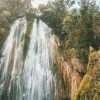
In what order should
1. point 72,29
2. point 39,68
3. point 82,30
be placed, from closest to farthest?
point 39,68 < point 82,30 < point 72,29

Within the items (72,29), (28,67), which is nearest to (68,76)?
(28,67)

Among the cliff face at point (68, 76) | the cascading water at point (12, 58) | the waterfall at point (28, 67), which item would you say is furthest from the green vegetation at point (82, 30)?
the cascading water at point (12, 58)

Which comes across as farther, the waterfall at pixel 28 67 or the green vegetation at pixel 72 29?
→ the waterfall at pixel 28 67

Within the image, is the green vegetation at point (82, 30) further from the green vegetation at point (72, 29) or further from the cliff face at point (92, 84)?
the cliff face at point (92, 84)

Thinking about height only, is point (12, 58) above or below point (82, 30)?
below

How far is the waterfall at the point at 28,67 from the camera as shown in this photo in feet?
61.3

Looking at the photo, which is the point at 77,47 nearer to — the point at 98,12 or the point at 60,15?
the point at 98,12

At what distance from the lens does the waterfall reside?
18672 millimetres

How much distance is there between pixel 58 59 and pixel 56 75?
1675mm

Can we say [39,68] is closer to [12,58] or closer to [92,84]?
[12,58]

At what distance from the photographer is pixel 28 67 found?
20.4m

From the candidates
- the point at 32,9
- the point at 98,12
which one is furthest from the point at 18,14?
the point at 98,12

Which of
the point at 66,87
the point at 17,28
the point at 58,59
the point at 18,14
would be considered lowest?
the point at 66,87

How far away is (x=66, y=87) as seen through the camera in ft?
62.7
